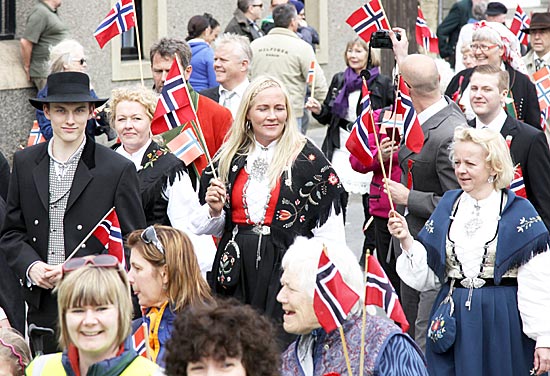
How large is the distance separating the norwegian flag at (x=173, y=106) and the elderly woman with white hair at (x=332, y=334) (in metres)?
2.42

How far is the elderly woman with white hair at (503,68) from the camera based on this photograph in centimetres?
1014

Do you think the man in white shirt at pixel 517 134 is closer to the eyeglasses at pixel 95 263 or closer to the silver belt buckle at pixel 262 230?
the silver belt buckle at pixel 262 230

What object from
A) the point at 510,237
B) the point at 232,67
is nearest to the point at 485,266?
the point at 510,237

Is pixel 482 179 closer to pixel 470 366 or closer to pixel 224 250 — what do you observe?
pixel 470 366

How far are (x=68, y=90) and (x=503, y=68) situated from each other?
16.3 ft

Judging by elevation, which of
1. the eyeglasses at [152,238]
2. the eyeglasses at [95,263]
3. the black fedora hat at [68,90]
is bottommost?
the eyeglasses at [152,238]

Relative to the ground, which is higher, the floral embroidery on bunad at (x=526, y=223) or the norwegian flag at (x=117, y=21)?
the norwegian flag at (x=117, y=21)

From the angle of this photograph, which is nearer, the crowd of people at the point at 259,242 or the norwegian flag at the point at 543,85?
the crowd of people at the point at 259,242

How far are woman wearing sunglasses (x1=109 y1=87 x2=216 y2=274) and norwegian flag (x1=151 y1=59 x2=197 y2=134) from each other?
0.11 m

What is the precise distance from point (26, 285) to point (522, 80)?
522 cm

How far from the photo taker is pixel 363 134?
7.76 meters

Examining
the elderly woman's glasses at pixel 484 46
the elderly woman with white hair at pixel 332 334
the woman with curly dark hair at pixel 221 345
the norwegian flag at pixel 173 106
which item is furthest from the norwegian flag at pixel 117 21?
the woman with curly dark hair at pixel 221 345

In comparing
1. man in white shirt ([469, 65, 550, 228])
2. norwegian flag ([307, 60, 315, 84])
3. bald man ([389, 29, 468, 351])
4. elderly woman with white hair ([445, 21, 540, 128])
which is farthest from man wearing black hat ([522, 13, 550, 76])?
bald man ([389, 29, 468, 351])

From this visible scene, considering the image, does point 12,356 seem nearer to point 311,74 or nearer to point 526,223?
point 526,223
